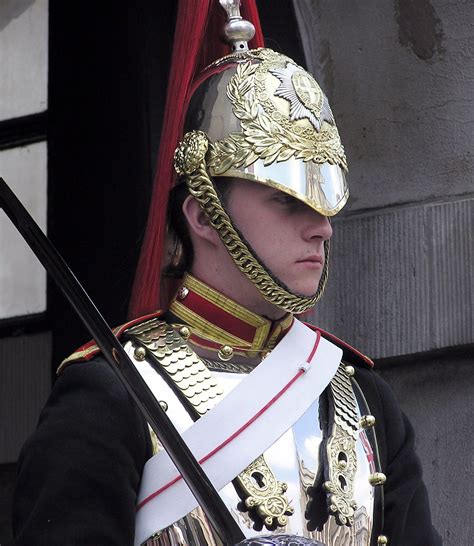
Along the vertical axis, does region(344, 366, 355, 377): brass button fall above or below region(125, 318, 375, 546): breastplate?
above

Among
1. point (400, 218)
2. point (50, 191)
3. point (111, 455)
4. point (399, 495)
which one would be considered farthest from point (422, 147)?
point (111, 455)

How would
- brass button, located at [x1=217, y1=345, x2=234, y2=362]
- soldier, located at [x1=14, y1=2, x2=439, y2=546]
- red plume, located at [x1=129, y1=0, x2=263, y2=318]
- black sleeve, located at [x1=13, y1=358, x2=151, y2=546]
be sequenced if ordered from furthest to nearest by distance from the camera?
1. red plume, located at [x1=129, y1=0, x2=263, y2=318]
2. brass button, located at [x1=217, y1=345, x2=234, y2=362]
3. soldier, located at [x1=14, y1=2, x2=439, y2=546]
4. black sleeve, located at [x1=13, y1=358, x2=151, y2=546]

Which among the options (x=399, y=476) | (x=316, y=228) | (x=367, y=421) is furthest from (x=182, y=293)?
(x=399, y=476)

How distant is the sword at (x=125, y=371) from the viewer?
4363mm

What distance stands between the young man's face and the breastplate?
0.75 ft

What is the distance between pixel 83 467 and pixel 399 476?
757mm

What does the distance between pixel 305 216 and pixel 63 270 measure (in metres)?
0.59

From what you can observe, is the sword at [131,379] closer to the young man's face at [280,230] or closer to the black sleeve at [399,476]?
the young man's face at [280,230]

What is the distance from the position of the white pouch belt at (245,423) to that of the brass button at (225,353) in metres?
0.07

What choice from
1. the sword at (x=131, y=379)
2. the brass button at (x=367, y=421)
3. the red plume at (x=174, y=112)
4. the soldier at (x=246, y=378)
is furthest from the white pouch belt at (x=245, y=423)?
the red plume at (x=174, y=112)

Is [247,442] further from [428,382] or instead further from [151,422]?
[428,382]

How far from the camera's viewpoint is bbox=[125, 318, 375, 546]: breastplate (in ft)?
15.3

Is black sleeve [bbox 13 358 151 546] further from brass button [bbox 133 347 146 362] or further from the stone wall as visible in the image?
the stone wall

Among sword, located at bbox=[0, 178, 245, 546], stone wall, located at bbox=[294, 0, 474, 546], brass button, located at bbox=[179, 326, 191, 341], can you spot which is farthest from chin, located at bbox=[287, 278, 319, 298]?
stone wall, located at bbox=[294, 0, 474, 546]
